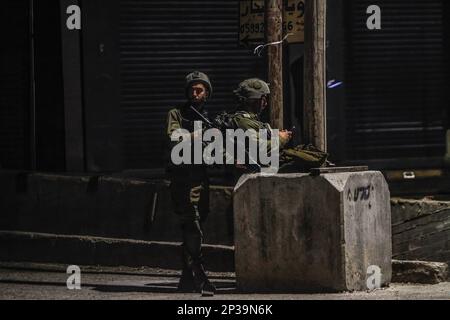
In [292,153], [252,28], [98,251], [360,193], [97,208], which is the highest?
[252,28]

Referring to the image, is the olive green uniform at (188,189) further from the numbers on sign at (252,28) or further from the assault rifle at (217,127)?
the numbers on sign at (252,28)

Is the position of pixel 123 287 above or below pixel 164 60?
below

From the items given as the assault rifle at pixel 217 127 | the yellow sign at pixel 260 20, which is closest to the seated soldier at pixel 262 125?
the assault rifle at pixel 217 127

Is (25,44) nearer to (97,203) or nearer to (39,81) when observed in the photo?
(39,81)

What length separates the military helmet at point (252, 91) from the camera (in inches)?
436

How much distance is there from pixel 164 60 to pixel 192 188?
643 centimetres

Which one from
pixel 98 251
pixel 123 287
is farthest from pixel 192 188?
pixel 98 251

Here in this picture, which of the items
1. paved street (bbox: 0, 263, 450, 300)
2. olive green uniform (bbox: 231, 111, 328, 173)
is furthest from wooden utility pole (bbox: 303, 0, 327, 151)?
paved street (bbox: 0, 263, 450, 300)

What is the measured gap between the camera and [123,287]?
11.5 meters

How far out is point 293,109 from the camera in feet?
55.8

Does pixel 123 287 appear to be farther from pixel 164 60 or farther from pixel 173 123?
pixel 164 60

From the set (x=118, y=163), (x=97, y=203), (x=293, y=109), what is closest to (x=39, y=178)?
(x=97, y=203)

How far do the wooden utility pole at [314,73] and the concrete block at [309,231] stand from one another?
0.67m

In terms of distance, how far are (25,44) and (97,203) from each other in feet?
13.9
